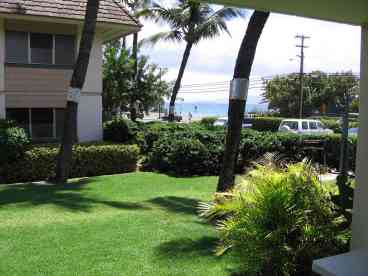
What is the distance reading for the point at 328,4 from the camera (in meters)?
4.07

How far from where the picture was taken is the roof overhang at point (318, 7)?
13.0 feet

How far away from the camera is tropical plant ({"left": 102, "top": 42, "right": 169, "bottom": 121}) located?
24625 mm

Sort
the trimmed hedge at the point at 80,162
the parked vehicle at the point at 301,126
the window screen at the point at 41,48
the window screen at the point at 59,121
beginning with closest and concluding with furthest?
1. the trimmed hedge at the point at 80,162
2. the window screen at the point at 41,48
3. the window screen at the point at 59,121
4. the parked vehicle at the point at 301,126

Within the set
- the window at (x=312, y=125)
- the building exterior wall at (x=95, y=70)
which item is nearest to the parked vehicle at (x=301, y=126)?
the window at (x=312, y=125)

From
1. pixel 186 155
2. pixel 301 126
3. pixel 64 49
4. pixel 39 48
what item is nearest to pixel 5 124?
pixel 39 48

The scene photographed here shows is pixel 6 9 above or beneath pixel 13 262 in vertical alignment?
above

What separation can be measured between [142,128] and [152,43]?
12.1 metres

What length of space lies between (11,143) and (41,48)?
15.8ft

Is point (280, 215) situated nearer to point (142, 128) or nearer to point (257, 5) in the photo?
point (257, 5)

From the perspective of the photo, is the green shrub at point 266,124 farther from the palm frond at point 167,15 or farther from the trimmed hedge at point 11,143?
the trimmed hedge at point 11,143

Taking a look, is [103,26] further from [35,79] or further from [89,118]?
[89,118]

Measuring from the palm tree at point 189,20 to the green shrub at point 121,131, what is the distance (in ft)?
29.6

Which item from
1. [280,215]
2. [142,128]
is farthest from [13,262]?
[142,128]

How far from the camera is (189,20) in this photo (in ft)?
89.1
